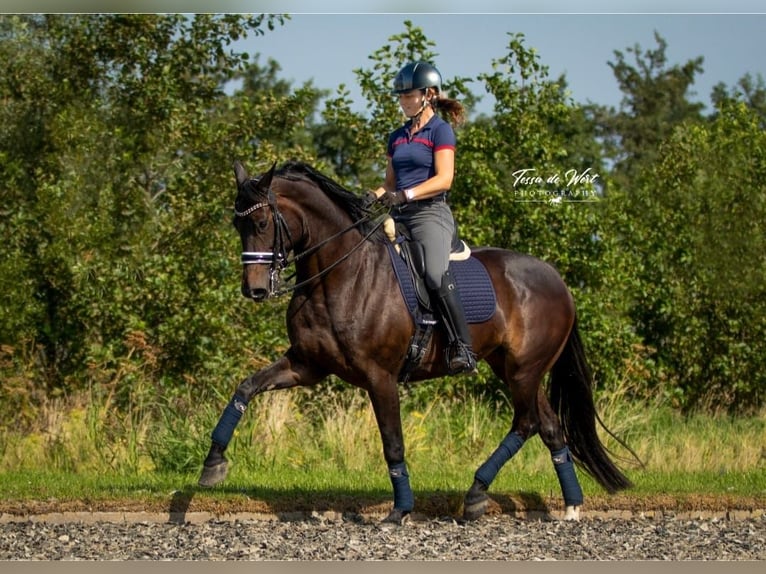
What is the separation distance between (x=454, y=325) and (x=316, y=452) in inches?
155

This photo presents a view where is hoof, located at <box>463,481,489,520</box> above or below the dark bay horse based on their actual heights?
below

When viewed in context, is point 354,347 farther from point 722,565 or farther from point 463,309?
point 722,565

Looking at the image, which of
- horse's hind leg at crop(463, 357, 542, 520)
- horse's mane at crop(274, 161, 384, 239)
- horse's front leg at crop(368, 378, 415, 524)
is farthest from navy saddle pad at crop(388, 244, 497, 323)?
horse's front leg at crop(368, 378, 415, 524)

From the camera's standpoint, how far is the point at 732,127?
665 inches

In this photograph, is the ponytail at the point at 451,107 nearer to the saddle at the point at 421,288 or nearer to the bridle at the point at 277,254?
the saddle at the point at 421,288

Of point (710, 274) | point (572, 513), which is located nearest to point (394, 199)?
point (572, 513)

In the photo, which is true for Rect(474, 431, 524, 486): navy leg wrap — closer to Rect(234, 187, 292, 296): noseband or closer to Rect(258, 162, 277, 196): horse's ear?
Rect(234, 187, 292, 296): noseband

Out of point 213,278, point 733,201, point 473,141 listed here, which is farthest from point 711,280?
point 213,278

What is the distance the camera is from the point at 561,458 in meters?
9.18

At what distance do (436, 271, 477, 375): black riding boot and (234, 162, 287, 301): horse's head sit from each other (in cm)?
132

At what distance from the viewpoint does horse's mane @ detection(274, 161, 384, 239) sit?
8398 millimetres

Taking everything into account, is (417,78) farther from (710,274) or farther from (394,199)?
(710,274)

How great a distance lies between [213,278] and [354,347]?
21.3ft

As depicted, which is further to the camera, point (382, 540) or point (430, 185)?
point (430, 185)
